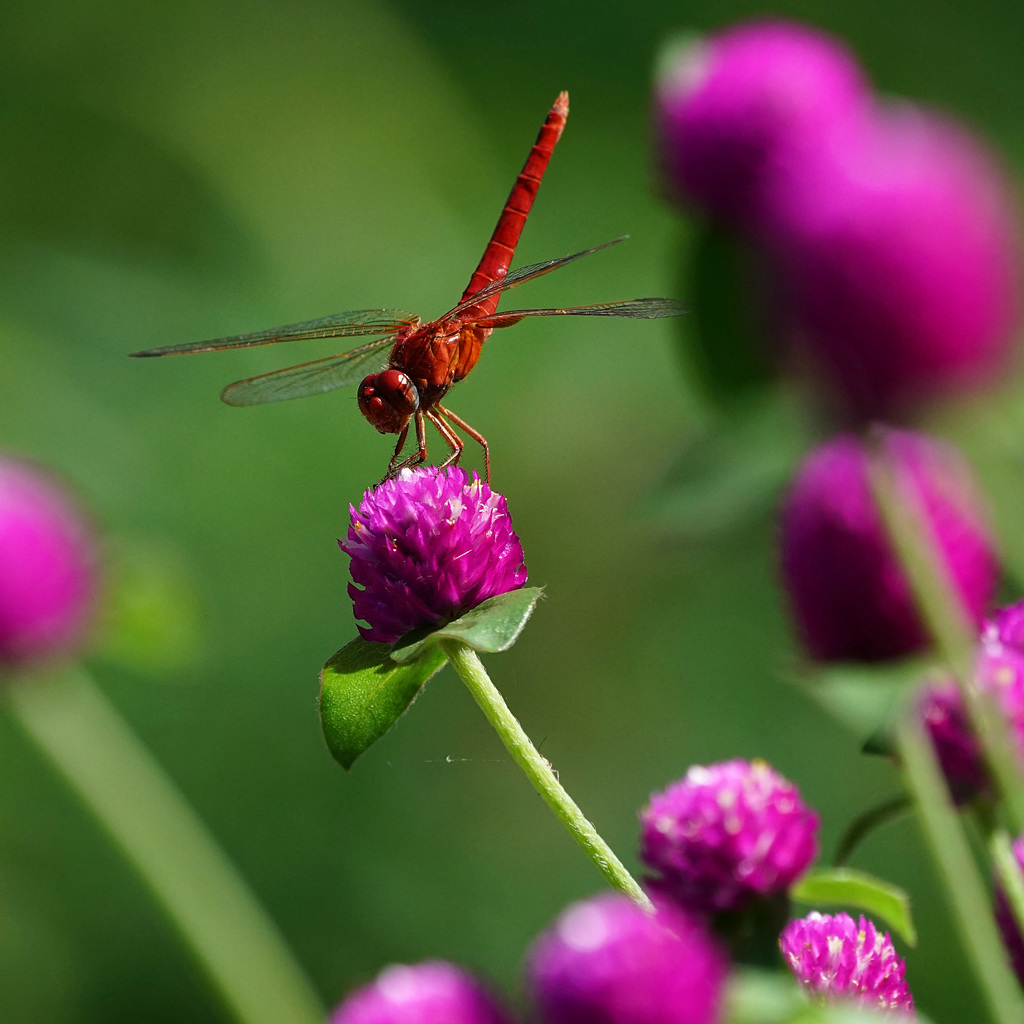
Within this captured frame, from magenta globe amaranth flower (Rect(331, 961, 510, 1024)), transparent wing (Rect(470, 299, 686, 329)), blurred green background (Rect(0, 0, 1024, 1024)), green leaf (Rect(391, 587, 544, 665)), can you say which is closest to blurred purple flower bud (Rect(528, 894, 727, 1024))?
magenta globe amaranth flower (Rect(331, 961, 510, 1024))

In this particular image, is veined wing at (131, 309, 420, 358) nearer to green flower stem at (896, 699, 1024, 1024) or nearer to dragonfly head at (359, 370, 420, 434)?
dragonfly head at (359, 370, 420, 434)

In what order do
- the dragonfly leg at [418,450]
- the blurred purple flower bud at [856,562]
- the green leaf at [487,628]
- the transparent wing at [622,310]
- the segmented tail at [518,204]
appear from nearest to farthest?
the blurred purple flower bud at [856,562] < the green leaf at [487,628] < the transparent wing at [622,310] < the dragonfly leg at [418,450] < the segmented tail at [518,204]

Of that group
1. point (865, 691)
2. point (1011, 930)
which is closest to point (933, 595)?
point (865, 691)

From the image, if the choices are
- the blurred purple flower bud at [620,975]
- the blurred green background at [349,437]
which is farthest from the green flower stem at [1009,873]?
the blurred green background at [349,437]

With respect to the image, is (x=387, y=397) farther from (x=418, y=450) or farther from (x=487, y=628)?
(x=487, y=628)

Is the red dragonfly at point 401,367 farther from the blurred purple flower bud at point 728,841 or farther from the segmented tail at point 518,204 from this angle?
the blurred purple flower bud at point 728,841

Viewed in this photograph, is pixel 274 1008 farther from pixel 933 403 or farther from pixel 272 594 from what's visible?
pixel 272 594
